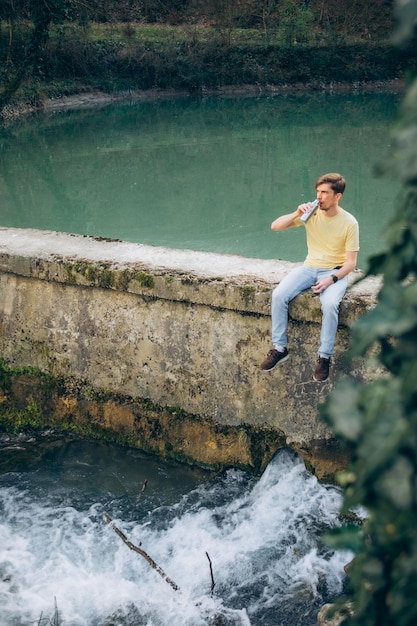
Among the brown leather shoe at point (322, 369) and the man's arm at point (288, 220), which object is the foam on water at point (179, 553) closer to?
the brown leather shoe at point (322, 369)

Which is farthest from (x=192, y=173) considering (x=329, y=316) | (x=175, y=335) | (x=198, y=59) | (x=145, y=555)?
(x=198, y=59)

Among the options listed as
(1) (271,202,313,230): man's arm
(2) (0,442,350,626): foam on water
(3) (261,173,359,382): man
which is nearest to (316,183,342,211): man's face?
(3) (261,173,359,382): man

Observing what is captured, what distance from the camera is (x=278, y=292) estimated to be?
164 inches

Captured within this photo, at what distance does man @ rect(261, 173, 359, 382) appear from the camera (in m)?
4.06

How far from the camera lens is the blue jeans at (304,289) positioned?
13.2 feet

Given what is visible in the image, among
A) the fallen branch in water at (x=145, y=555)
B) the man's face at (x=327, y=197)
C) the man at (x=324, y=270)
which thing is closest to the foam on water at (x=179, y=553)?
the fallen branch in water at (x=145, y=555)

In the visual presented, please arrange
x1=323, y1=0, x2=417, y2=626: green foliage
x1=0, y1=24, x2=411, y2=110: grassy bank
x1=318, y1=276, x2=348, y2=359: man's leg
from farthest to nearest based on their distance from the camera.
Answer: x1=0, y1=24, x2=411, y2=110: grassy bank
x1=318, y1=276, x2=348, y2=359: man's leg
x1=323, y1=0, x2=417, y2=626: green foliage

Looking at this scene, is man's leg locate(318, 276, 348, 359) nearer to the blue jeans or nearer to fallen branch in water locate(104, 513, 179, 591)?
the blue jeans

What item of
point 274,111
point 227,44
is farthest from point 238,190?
point 227,44

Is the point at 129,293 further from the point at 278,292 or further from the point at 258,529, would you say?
the point at 258,529

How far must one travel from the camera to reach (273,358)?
4.26m

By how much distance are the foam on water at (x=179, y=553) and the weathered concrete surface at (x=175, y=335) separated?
0.27 meters

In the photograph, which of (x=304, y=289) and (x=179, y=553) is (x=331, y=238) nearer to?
(x=304, y=289)

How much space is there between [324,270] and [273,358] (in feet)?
1.97
